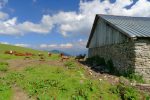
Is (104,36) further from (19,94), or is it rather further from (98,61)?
(19,94)

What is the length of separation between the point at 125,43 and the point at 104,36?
6693 millimetres

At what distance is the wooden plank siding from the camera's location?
24.6m

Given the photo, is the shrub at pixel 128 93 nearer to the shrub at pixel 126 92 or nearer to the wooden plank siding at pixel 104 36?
the shrub at pixel 126 92

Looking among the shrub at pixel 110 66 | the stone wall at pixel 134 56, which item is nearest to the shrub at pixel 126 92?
the stone wall at pixel 134 56

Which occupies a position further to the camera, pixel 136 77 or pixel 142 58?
pixel 142 58

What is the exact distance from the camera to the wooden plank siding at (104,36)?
24.6 m

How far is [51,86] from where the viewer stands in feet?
59.8

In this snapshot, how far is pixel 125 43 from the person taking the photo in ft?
75.7

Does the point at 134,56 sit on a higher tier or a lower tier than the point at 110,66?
higher

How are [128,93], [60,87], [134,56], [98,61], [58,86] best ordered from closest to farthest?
[128,93] → [60,87] → [58,86] → [134,56] → [98,61]

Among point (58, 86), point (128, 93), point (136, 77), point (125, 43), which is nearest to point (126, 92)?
point (128, 93)

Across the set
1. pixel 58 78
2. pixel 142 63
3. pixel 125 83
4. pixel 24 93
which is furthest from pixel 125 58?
pixel 24 93

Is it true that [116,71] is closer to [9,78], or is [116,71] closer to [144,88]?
[144,88]

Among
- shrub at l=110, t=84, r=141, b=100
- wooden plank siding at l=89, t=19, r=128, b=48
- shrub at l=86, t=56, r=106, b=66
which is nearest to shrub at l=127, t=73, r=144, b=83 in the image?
shrub at l=110, t=84, r=141, b=100
